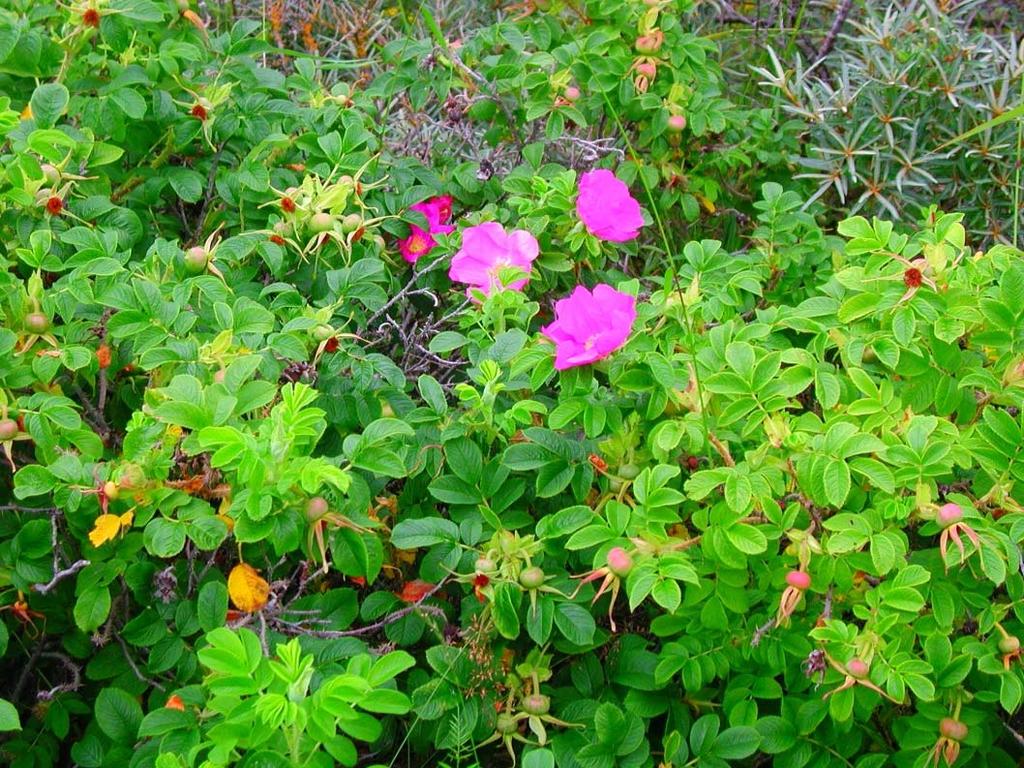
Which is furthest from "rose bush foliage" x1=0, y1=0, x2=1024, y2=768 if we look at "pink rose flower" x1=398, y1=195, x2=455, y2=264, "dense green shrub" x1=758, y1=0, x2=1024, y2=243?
"dense green shrub" x1=758, y1=0, x2=1024, y2=243

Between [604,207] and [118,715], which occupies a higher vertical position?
[604,207]

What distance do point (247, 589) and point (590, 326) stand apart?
56cm

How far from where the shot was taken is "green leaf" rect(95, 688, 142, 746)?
1.53 meters

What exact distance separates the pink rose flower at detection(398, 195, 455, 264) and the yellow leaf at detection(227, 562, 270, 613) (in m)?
0.79

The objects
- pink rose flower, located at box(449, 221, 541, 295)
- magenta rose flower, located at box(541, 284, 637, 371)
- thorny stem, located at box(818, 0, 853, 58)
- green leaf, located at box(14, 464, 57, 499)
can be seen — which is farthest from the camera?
thorny stem, located at box(818, 0, 853, 58)

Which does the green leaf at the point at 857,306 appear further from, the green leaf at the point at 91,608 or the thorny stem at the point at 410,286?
the green leaf at the point at 91,608

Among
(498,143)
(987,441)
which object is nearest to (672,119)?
(498,143)

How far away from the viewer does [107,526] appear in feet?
4.79

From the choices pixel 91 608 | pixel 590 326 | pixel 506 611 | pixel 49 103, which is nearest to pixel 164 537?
pixel 91 608

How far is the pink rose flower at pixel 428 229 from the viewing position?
7.04ft

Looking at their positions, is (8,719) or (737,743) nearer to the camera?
(8,719)

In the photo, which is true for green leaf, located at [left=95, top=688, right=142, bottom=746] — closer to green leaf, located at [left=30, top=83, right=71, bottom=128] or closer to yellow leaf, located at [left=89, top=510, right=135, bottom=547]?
yellow leaf, located at [left=89, top=510, right=135, bottom=547]

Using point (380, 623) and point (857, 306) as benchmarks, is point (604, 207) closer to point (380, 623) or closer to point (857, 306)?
point (857, 306)

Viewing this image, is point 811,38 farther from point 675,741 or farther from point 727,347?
point 675,741
